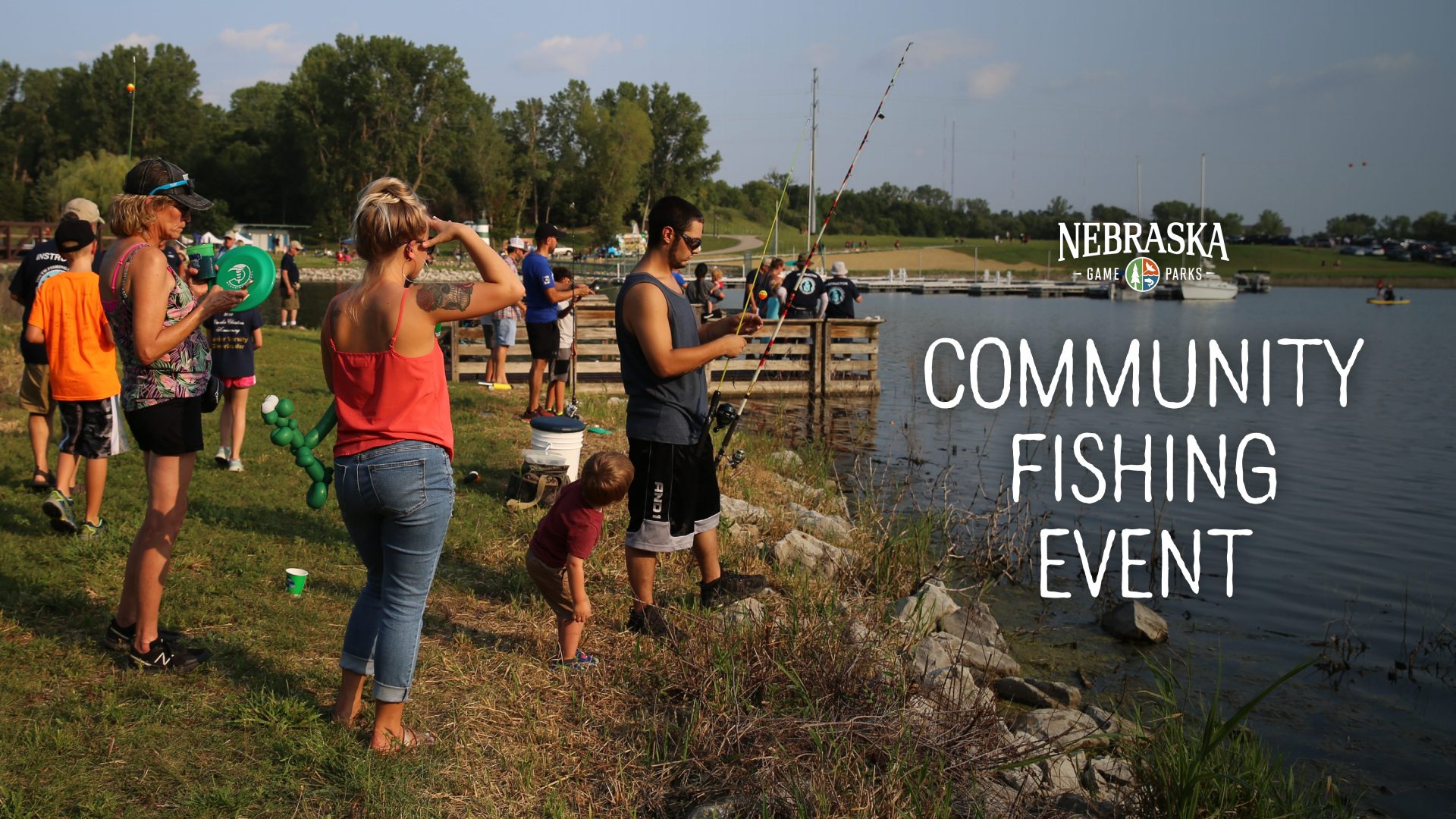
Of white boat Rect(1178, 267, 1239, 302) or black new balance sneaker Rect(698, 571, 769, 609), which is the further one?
white boat Rect(1178, 267, 1239, 302)

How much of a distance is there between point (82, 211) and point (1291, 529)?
31.4 feet

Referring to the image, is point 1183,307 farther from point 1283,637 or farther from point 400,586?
point 400,586

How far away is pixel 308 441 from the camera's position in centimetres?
396

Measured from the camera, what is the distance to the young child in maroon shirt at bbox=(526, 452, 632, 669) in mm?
4531

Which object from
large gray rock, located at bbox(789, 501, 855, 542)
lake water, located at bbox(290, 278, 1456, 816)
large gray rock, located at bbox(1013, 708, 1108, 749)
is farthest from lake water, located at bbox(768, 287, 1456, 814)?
large gray rock, located at bbox(789, 501, 855, 542)

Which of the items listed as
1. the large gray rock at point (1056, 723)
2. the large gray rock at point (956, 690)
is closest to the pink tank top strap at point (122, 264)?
the large gray rock at point (956, 690)

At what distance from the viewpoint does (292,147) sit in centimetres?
8150

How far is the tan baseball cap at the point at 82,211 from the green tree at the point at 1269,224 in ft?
453

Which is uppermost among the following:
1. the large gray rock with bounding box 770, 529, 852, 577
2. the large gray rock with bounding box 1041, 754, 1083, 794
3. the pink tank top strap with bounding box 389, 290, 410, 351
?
the pink tank top strap with bounding box 389, 290, 410, 351

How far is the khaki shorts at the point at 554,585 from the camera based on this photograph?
468 cm

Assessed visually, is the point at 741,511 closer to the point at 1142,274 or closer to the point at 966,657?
the point at 966,657

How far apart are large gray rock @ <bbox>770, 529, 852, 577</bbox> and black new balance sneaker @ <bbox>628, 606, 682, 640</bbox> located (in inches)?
68.4

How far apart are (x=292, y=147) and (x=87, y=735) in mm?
85206

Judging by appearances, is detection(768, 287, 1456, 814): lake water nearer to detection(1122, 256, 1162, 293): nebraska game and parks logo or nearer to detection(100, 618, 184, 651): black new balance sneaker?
detection(100, 618, 184, 651): black new balance sneaker
